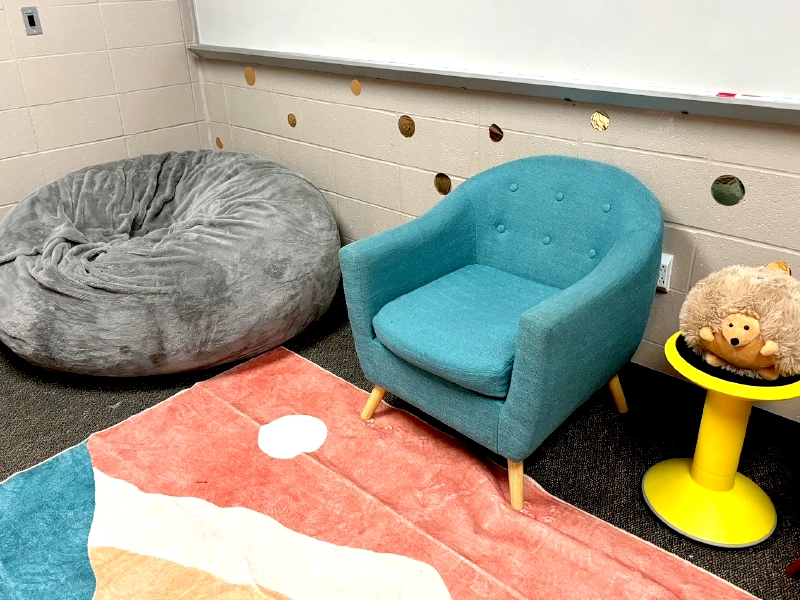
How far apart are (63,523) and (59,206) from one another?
133 cm

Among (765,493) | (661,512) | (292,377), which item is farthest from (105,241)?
(765,493)

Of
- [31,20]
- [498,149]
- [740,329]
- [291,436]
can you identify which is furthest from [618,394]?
[31,20]

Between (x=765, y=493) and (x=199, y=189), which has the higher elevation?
(x=199, y=189)

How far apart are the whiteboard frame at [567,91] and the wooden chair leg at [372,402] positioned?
1.00 metres

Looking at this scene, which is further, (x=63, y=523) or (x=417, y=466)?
(x=417, y=466)

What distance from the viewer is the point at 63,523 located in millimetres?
1680

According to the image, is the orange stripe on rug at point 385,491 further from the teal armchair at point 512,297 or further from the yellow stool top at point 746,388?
the yellow stool top at point 746,388

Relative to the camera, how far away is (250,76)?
294 cm

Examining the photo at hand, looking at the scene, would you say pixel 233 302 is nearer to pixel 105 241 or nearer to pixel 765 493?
pixel 105 241

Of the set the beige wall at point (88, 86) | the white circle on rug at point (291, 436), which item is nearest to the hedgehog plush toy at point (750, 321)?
the white circle on rug at point (291, 436)

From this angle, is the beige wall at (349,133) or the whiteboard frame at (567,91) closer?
the whiteboard frame at (567,91)

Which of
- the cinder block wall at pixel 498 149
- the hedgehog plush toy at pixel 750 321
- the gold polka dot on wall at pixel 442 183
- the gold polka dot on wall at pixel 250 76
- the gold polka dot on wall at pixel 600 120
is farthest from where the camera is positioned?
the gold polka dot on wall at pixel 250 76

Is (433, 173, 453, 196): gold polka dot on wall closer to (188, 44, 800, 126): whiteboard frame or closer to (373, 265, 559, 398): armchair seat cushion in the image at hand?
(188, 44, 800, 126): whiteboard frame

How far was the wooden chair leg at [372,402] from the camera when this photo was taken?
6.55 feet
